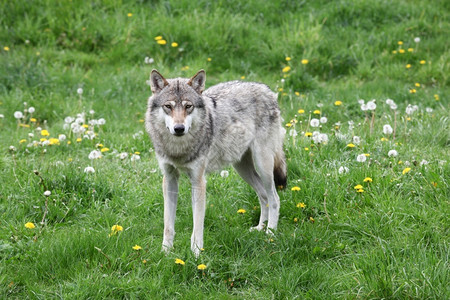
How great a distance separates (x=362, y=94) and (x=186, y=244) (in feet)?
15.7

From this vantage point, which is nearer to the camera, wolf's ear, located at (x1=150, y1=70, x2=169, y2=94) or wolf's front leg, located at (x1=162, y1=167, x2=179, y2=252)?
wolf's ear, located at (x1=150, y1=70, x2=169, y2=94)

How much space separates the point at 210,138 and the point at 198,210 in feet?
2.21

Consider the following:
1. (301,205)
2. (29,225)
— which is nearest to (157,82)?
(29,225)

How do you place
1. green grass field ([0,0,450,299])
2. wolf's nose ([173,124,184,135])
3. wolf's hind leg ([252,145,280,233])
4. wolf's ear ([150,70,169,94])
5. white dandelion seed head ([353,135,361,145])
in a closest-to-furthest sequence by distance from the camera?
green grass field ([0,0,450,299]), wolf's nose ([173,124,184,135]), wolf's ear ([150,70,169,94]), wolf's hind leg ([252,145,280,233]), white dandelion seed head ([353,135,361,145])

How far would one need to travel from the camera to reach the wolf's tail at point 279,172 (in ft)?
17.8

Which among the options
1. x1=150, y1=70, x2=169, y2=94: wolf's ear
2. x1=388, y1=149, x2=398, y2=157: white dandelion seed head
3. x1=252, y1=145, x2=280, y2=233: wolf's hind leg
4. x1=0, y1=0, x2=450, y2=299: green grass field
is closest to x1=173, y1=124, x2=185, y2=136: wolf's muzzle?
x1=150, y1=70, x2=169, y2=94: wolf's ear

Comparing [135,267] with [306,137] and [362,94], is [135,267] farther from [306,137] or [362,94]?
[362,94]

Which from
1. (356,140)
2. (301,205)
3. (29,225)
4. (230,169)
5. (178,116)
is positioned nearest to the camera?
(178,116)

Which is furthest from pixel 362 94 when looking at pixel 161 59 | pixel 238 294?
pixel 238 294

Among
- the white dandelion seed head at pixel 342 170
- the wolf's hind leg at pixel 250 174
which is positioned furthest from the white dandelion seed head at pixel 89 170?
the white dandelion seed head at pixel 342 170

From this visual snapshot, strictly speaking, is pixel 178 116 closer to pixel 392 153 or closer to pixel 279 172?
pixel 279 172

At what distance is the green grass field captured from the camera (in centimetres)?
416

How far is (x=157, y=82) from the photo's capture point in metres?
4.70

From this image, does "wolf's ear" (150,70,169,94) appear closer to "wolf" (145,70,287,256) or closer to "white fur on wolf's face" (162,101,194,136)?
"wolf" (145,70,287,256)
